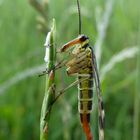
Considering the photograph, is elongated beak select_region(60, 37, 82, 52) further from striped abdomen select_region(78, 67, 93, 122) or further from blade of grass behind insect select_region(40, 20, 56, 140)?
blade of grass behind insect select_region(40, 20, 56, 140)

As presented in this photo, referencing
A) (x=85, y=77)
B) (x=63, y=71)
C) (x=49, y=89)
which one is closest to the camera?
(x=49, y=89)

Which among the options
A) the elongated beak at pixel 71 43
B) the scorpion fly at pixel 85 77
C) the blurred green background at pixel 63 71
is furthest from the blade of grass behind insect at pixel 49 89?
the blurred green background at pixel 63 71

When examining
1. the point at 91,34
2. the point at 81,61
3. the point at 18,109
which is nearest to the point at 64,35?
the point at 91,34

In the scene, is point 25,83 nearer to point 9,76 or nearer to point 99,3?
point 9,76

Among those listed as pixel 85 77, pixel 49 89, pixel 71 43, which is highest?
pixel 71 43

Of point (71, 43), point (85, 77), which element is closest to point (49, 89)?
point (85, 77)

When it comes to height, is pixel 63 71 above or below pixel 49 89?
above

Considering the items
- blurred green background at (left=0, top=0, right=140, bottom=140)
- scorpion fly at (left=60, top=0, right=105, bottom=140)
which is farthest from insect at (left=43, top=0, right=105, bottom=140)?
blurred green background at (left=0, top=0, right=140, bottom=140)

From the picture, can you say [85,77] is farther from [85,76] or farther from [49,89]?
[49,89]
